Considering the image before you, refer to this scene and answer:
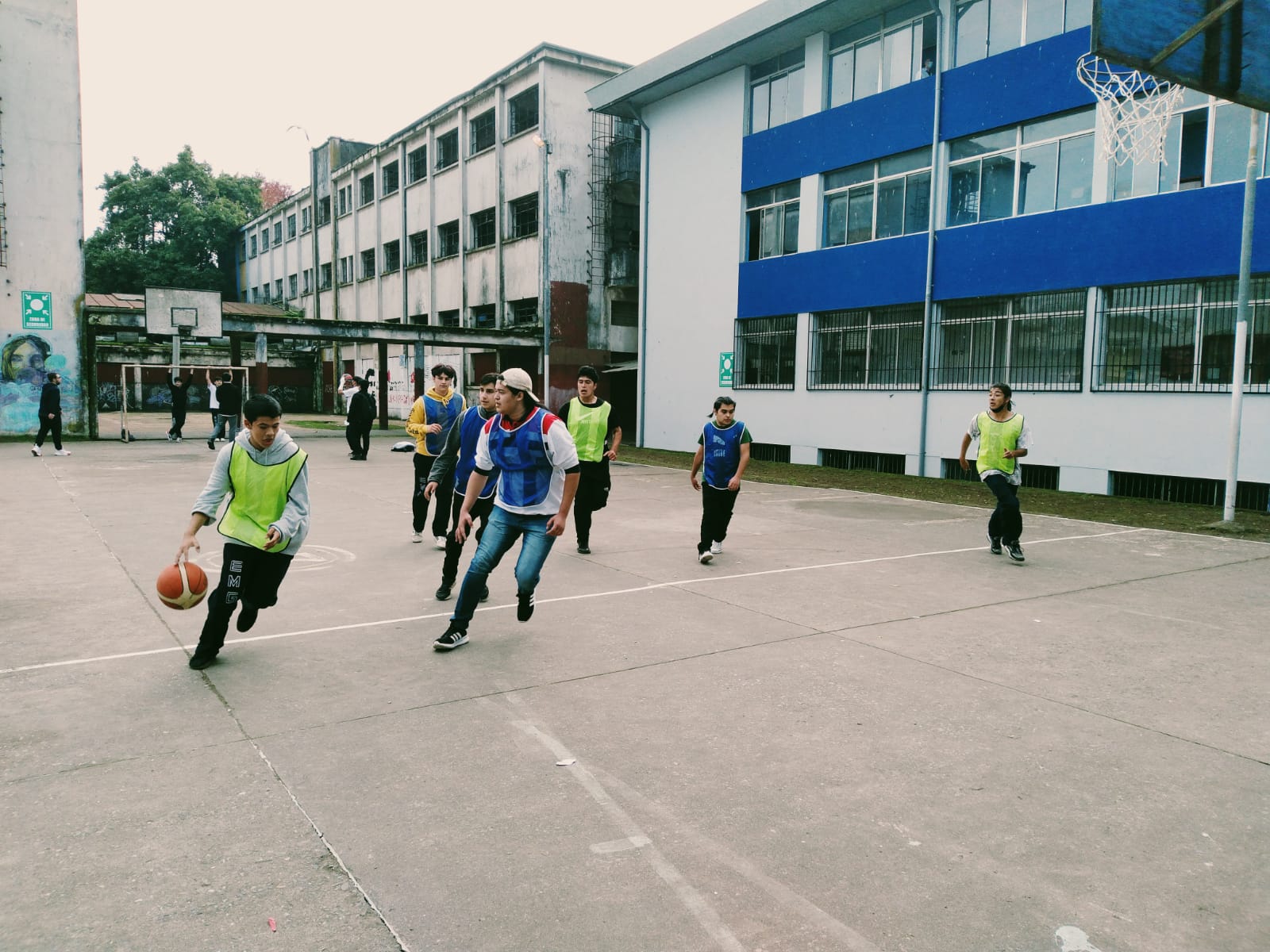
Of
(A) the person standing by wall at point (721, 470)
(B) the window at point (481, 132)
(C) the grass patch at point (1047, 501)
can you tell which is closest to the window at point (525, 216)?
(B) the window at point (481, 132)

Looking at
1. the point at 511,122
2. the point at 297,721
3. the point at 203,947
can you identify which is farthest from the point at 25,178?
the point at 203,947

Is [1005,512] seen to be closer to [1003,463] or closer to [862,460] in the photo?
[1003,463]

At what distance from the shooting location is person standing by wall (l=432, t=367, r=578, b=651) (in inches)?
226

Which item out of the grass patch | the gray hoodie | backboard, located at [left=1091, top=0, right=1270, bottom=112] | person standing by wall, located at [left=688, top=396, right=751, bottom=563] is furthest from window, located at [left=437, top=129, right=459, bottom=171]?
backboard, located at [left=1091, top=0, right=1270, bottom=112]

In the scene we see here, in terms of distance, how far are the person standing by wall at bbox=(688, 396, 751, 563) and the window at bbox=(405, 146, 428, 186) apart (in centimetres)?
3306

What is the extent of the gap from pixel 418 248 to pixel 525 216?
29.8ft

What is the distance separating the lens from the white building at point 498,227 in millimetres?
31203

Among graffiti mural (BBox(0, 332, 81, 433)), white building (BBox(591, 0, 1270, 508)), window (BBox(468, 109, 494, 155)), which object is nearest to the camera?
white building (BBox(591, 0, 1270, 508))

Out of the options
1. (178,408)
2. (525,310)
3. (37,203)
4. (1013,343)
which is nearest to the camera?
(1013,343)

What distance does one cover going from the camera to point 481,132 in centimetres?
3491

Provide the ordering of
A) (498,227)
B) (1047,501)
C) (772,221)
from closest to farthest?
(1047,501) < (772,221) < (498,227)

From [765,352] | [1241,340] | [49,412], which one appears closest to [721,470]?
[1241,340]

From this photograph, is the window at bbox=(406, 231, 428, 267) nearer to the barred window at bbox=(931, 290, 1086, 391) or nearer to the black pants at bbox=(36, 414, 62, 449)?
the black pants at bbox=(36, 414, 62, 449)

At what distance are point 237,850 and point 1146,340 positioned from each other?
16.5m
